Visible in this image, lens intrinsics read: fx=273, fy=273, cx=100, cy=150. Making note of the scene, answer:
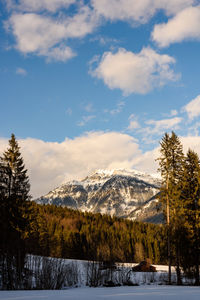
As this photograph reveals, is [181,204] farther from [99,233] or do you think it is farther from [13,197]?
[99,233]

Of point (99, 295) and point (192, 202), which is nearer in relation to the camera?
point (99, 295)

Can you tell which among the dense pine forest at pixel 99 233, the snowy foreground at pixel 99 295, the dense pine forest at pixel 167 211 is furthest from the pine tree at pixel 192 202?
the dense pine forest at pixel 99 233

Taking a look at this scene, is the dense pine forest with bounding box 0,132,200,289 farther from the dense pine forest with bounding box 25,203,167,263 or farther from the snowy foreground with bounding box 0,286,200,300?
the dense pine forest with bounding box 25,203,167,263

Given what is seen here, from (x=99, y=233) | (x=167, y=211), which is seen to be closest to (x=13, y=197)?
(x=167, y=211)

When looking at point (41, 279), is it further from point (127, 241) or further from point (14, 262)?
point (127, 241)

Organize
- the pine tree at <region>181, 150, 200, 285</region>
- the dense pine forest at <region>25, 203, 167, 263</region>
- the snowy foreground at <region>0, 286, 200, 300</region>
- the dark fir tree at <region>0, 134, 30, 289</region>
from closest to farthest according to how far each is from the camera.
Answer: the snowy foreground at <region>0, 286, 200, 300</region> < the pine tree at <region>181, 150, 200, 285</region> < the dark fir tree at <region>0, 134, 30, 289</region> < the dense pine forest at <region>25, 203, 167, 263</region>

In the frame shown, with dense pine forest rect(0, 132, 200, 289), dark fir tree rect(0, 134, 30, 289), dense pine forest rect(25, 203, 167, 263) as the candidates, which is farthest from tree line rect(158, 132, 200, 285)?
dense pine forest rect(25, 203, 167, 263)

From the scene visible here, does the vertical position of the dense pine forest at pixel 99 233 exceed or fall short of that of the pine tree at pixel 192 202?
it falls short

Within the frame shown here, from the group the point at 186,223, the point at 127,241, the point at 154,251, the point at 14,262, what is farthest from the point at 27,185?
the point at 154,251

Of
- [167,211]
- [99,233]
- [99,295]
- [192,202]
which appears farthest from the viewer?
[99,233]

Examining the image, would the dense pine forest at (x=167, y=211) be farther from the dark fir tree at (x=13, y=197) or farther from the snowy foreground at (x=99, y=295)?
the snowy foreground at (x=99, y=295)

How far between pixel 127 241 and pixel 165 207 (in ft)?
221

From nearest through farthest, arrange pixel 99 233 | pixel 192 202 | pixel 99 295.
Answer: pixel 99 295 < pixel 192 202 < pixel 99 233

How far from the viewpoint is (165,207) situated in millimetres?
29578
